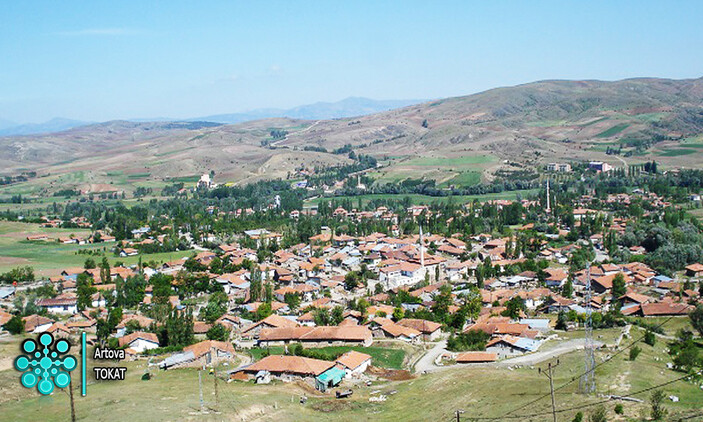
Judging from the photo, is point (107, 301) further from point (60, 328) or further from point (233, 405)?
point (233, 405)

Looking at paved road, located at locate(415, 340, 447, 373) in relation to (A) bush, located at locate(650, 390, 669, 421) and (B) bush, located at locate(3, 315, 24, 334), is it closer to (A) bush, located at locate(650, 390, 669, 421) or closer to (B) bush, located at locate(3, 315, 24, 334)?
(A) bush, located at locate(650, 390, 669, 421)

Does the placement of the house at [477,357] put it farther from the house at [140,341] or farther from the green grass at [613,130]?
the green grass at [613,130]

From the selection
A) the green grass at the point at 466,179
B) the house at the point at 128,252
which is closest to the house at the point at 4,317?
the house at the point at 128,252

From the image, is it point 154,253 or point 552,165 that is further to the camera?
point 552,165

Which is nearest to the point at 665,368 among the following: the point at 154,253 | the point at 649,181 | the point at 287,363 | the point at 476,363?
the point at 476,363

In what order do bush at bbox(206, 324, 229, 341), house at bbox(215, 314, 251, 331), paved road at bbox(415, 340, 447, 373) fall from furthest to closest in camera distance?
house at bbox(215, 314, 251, 331)
bush at bbox(206, 324, 229, 341)
paved road at bbox(415, 340, 447, 373)

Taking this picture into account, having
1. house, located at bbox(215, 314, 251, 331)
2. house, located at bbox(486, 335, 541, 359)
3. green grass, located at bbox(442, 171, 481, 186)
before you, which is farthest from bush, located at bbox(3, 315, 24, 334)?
green grass, located at bbox(442, 171, 481, 186)

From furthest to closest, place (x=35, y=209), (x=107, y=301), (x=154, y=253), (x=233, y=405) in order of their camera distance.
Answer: (x=35, y=209)
(x=154, y=253)
(x=107, y=301)
(x=233, y=405)
